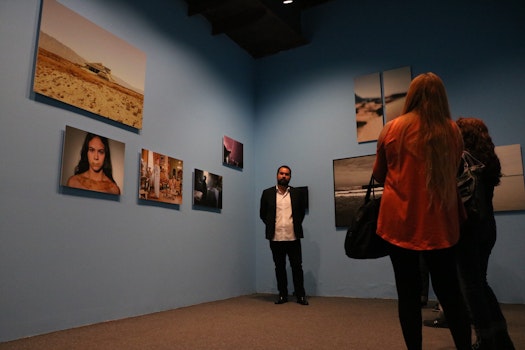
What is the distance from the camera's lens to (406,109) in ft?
5.62

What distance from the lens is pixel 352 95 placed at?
5.05m

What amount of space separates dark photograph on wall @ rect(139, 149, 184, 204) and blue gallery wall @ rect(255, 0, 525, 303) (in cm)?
160

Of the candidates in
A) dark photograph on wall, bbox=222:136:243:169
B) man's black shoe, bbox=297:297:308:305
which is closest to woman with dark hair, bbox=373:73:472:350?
man's black shoe, bbox=297:297:308:305

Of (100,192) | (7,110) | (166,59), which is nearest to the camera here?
(7,110)

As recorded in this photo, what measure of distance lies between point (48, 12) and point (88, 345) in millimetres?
2370

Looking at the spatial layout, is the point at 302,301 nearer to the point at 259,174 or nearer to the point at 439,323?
the point at 439,323

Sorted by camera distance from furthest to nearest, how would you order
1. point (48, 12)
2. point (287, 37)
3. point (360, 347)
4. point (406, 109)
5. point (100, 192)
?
point (287, 37) < point (100, 192) < point (48, 12) < point (360, 347) < point (406, 109)

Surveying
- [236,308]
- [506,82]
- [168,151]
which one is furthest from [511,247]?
[168,151]

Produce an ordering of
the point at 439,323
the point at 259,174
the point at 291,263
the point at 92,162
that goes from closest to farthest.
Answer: the point at 439,323, the point at 92,162, the point at 291,263, the point at 259,174

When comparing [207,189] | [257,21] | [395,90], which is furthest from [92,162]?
[395,90]

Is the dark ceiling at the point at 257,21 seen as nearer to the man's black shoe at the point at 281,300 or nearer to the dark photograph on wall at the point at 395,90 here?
the dark photograph on wall at the point at 395,90

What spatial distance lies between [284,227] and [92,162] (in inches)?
83.3

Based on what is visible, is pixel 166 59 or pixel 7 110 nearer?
pixel 7 110

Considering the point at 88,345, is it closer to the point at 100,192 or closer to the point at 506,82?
the point at 100,192
